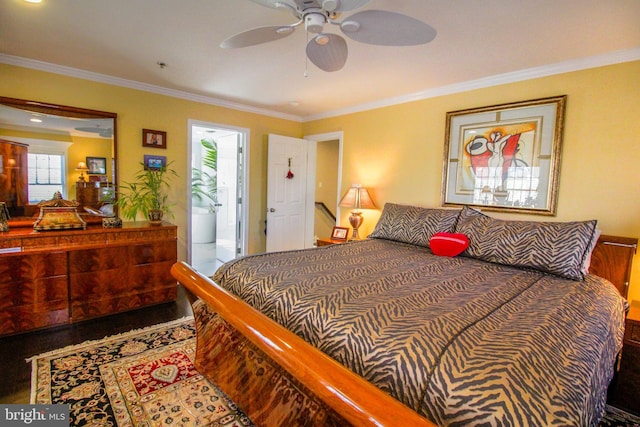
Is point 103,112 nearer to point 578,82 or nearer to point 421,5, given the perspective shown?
point 421,5

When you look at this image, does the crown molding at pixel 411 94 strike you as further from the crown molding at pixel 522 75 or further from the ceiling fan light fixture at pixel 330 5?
the ceiling fan light fixture at pixel 330 5

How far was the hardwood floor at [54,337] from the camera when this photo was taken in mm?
1769

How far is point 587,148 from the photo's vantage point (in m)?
2.41

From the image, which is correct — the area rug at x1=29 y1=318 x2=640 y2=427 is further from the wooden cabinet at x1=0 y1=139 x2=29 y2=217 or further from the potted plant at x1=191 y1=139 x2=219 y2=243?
the potted plant at x1=191 y1=139 x2=219 y2=243

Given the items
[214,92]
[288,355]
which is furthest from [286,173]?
[288,355]

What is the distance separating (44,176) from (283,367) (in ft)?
10.4

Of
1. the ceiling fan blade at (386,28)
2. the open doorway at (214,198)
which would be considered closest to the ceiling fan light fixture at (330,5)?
the ceiling fan blade at (386,28)

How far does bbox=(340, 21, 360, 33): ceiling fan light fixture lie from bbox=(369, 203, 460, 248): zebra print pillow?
1730 millimetres

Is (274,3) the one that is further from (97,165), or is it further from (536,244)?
(97,165)

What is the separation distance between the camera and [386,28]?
5.02ft

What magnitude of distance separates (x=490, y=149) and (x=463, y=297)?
2.00 meters

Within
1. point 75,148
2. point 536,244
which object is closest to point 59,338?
point 75,148

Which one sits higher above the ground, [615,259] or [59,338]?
[615,259]

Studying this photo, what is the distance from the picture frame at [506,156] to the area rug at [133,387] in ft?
5.30
